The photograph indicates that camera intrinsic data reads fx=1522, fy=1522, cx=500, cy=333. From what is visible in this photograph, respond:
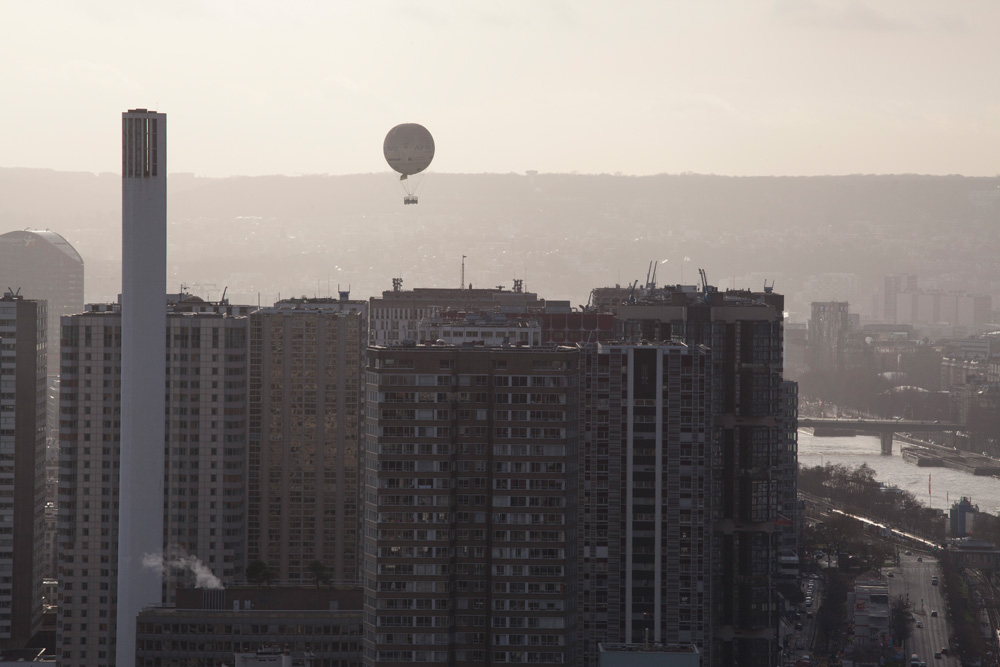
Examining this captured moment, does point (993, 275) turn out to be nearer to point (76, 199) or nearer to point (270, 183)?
point (270, 183)

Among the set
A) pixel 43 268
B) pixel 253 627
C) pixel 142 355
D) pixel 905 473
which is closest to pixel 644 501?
pixel 253 627

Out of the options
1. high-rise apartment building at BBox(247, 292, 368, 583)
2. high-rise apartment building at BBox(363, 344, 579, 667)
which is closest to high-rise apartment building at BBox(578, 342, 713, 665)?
high-rise apartment building at BBox(363, 344, 579, 667)

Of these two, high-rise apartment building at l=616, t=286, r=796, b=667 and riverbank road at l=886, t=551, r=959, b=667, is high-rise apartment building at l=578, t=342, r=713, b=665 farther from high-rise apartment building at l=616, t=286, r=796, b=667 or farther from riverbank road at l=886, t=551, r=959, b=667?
riverbank road at l=886, t=551, r=959, b=667

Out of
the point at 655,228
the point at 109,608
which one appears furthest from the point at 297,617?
the point at 655,228

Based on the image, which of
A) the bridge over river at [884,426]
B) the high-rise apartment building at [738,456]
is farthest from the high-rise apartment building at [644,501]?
the bridge over river at [884,426]

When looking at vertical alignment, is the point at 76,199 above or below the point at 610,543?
above

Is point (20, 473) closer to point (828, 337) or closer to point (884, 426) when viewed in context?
point (884, 426)

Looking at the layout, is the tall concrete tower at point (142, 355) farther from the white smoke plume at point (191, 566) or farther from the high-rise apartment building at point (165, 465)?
the white smoke plume at point (191, 566)
